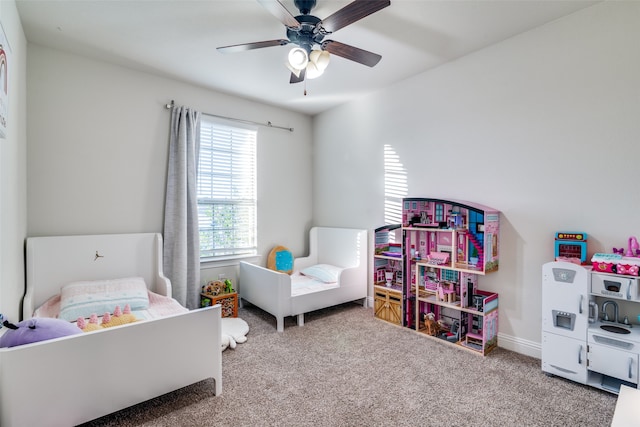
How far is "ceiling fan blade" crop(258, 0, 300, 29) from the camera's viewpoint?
5.17ft

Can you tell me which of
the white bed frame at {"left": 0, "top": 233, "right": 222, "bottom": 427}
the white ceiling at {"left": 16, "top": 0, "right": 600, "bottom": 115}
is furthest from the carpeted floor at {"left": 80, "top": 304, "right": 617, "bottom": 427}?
the white ceiling at {"left": 16, "top": 0, "right": 600, "bottom": 115}

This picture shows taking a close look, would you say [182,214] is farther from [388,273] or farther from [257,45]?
[388,273]

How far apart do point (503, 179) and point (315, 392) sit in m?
2.20

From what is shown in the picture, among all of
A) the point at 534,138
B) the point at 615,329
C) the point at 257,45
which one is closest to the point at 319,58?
the point at 257,45

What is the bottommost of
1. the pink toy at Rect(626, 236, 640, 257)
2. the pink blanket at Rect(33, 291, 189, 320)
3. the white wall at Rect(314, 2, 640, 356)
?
the pink blanket at Rect(33, 291, 189, 320)

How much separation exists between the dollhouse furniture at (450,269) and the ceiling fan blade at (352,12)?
164 centimetres

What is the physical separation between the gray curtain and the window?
0.72 ft

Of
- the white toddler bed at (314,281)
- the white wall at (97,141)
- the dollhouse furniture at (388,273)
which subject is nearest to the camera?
the white wall at (97,141)

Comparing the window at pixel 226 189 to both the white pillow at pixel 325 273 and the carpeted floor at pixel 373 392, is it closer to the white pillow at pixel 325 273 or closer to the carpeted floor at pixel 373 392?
the white pillow at pixel 325 273

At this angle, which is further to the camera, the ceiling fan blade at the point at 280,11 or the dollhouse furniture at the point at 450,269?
the dollhouse furniture at the point at 450,269

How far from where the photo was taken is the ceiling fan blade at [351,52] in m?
2.02

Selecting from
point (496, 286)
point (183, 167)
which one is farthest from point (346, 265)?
point (183, 167)

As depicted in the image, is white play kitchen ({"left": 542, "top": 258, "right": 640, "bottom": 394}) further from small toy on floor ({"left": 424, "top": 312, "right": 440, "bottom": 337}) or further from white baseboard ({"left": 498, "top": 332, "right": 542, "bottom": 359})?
small toy on floor ({"left": 424, "top": 312, "right": 440, "bottom": 337})

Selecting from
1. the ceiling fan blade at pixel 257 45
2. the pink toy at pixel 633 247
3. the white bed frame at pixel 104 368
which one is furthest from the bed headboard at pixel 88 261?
the pink toy at pixel 633 247
